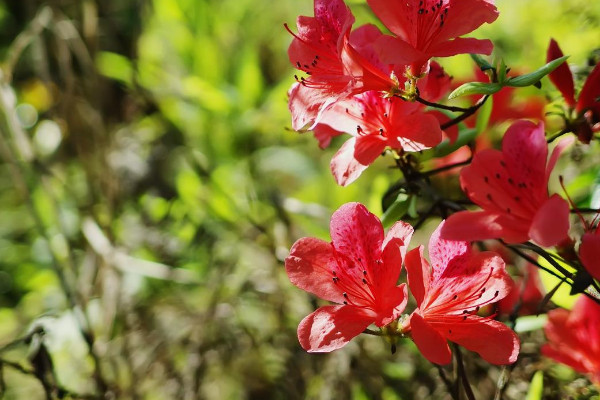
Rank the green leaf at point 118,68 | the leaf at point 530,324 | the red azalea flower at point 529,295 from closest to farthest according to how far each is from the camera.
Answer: the leaf at point 530,324 < the red azalea flower at point 529,295 < the green leaf at point 118,68

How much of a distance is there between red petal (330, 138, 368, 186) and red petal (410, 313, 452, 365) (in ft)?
0.45

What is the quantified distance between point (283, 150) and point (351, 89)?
112 centimetres

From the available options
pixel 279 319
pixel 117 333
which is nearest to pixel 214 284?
pixel 279 319

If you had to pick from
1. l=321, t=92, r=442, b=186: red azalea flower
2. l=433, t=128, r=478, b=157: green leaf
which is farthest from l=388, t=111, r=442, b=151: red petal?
l=433, t=128, r=478, b=157: green leaf

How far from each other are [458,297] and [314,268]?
14 centimetres

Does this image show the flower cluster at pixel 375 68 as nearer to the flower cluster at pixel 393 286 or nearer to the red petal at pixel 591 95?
the flower cluster at pixel 393 286

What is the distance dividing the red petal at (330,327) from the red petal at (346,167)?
0.40 feet

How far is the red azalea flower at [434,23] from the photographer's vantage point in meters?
0.53

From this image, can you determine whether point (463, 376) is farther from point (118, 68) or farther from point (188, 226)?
point (118, 68)

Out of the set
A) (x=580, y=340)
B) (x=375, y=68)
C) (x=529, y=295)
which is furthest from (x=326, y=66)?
(x=529, y=295)

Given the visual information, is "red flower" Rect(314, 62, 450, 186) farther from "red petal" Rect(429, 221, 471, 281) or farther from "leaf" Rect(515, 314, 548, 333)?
"leaf" Rect(515, 314, 548, 333)

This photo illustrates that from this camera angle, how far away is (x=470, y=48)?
21.1 inches

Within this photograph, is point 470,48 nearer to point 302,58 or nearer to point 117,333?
point 302,58

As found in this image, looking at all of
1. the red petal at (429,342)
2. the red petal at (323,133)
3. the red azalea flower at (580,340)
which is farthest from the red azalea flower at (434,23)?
the red azalea flower at (580,340)
